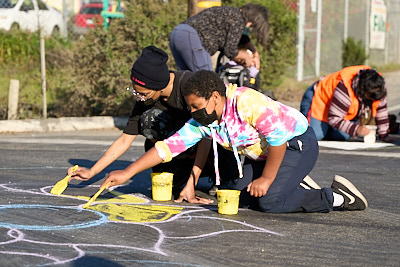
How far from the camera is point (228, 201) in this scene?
13.6 ft

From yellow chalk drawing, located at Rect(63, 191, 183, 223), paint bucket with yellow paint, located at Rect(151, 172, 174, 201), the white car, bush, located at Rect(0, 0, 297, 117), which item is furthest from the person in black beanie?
the white car

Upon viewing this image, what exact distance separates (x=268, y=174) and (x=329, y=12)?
1406 centimetres

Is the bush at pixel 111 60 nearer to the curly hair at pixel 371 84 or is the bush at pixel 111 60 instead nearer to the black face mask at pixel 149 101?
the curly hair at pixel 371 84

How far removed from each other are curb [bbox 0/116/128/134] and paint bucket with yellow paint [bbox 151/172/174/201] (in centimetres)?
484

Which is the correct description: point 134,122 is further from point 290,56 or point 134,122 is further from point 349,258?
point 290,56

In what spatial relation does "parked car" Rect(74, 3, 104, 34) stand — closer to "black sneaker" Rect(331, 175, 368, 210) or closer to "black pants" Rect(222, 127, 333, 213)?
"black pants" Rect(222, 127, 333, 213)

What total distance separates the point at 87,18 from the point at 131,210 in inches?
545

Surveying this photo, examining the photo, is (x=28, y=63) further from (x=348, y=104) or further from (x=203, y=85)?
(x=203, y=85)

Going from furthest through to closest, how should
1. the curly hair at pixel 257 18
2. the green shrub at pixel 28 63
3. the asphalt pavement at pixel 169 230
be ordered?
the green shrub at pixel 28 63 → the curly hair at pixel 257 18 → the asphalt pavement at pixel 169 230

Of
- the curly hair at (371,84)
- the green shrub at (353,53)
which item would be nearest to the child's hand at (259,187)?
the curly hair at (371,84)

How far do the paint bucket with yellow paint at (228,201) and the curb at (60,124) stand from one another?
5463 millimetres

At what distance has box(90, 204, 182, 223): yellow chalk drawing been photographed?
405cm

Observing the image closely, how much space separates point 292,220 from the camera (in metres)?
4.13

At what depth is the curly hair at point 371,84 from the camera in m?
7.22
